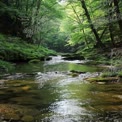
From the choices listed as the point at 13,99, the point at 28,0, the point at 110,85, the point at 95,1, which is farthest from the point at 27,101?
the point at 28,0

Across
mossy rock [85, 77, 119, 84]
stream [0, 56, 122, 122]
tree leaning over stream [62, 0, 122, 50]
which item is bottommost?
stream [0, 56, 122, 122]

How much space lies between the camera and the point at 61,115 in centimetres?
577

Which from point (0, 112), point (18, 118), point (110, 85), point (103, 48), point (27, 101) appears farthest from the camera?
point (103, 48)

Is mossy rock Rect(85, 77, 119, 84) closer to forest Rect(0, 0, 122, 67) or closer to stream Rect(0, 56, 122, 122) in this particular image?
stream Rect(0, 56, 122, 122)

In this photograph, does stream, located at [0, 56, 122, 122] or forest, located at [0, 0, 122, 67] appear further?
forest, located at [0, 0, 122, 67]

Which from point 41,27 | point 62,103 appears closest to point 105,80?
point 62,103

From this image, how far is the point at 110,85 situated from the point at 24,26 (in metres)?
23.4

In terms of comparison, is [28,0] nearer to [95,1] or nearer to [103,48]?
[95,1]

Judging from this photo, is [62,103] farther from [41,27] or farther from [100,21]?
[41,27]

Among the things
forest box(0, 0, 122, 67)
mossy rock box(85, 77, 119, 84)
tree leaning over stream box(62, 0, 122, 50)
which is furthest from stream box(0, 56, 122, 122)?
forest box(0, 0, 122, 67)

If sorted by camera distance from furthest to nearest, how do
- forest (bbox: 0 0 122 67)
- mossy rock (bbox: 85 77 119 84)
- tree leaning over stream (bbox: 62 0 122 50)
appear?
1. forest (bbox: 0 0 122 67)
2. tree leaning over stream (bbox: 62 0 122 50)
3. mossy rock (bbox: 85 77 119 84)

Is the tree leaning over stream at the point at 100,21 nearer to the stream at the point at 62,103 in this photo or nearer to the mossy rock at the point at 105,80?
the mossy rock at the point at 105,80

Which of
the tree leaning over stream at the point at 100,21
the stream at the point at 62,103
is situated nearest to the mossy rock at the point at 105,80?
the stream at the point at 62,103

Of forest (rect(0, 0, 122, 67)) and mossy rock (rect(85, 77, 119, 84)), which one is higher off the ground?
forest (rect(0, 0, 122, 67))
